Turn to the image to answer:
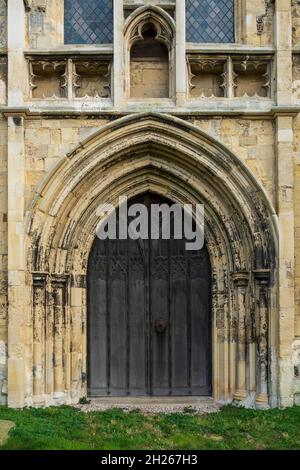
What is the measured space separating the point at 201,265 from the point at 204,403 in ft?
6.48

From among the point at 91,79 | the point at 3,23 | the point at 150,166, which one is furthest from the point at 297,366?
the point at 3,23

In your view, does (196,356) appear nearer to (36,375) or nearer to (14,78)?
(36,375)

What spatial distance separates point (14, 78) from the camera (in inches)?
333

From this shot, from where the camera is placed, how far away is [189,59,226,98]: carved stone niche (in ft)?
28.7

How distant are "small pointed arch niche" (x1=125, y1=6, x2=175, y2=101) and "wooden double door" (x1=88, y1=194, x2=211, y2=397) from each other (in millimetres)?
2263

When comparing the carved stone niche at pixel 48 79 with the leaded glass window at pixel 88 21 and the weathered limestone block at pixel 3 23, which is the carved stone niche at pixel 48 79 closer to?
the weathered limestone block at pixel 3 23

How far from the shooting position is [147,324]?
9133mm

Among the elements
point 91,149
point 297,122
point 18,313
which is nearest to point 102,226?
point 91,149

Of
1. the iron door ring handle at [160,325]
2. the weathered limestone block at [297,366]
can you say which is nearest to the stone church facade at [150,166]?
the weathered limestone block at [297,366]

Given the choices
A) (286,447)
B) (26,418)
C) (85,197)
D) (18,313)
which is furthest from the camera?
(85,197)

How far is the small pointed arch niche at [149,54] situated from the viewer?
8.67 m

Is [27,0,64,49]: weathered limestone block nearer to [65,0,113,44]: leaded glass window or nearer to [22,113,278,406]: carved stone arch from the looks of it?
[65,0,113,44]: leaded glass window

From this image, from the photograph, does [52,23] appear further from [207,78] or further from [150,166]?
[150,166]

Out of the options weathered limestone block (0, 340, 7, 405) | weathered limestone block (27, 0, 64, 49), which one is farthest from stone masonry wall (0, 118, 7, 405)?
weathered limestone block (27, 0, 64, 49)
